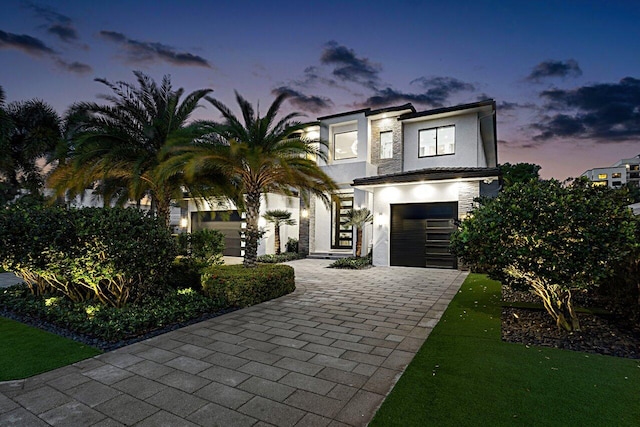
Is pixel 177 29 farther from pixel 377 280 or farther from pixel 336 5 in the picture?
pixel 377 280

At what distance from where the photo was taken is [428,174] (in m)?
12.7

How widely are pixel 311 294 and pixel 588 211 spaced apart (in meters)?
5.81

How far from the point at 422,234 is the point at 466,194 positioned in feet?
7.68

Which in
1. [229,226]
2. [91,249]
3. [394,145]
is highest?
[394,145]

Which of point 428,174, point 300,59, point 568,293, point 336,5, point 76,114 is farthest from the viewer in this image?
point 300,59

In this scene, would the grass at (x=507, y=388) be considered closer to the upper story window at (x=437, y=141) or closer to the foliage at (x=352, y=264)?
the foliage at (x=352, y=264)

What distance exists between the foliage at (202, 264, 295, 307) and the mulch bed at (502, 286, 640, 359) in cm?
472

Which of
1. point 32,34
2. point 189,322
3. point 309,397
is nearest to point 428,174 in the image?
point 189,322

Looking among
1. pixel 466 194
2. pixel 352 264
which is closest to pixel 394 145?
pixel 466 194

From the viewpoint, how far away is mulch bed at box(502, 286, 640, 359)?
14.4ft

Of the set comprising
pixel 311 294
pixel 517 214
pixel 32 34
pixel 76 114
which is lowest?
pixel 311 294

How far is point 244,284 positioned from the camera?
6855 mm

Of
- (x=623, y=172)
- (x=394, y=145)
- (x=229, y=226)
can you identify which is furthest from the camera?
(x=623, y=172)

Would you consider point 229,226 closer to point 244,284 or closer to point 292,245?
point 292,245
